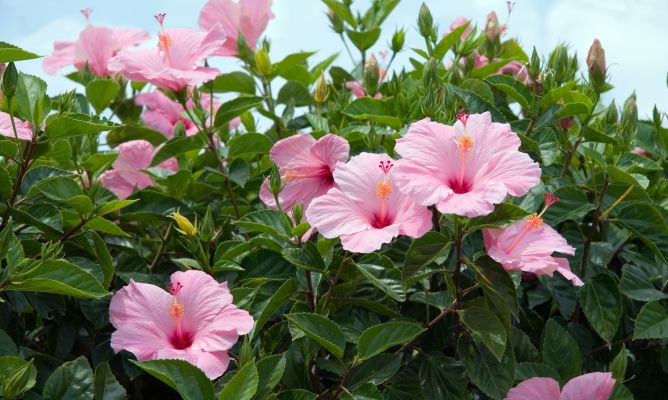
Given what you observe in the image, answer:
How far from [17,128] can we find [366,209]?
862 millimetres

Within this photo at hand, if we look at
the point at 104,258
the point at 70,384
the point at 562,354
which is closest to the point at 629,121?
the point at 562,354

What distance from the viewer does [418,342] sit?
2037 millimetres

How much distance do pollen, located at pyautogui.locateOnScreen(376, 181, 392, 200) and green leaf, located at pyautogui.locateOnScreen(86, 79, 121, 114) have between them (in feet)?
4.20

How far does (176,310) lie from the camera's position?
195cm

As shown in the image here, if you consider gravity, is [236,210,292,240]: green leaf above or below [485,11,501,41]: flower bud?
below

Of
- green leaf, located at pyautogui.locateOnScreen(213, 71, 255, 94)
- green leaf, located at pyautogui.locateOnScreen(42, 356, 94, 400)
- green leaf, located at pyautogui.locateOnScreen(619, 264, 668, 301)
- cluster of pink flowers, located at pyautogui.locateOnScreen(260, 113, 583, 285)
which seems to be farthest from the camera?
green leaf, located at pyautogui.locateOnScreen(213, 71, 255, 94)

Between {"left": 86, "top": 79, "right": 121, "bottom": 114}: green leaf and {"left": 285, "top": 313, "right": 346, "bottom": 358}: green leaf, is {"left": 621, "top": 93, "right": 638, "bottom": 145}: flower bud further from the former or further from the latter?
{"left": 86, "top": 79, "right": 121, "bottom": 114}: green leaf

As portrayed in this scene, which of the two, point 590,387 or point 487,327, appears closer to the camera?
point 487,327

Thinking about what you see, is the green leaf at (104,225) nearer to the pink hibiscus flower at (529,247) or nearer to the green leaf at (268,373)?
the green leaf at (268,373)

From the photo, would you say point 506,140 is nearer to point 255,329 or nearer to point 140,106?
point 255,329

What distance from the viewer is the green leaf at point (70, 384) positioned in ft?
6.07

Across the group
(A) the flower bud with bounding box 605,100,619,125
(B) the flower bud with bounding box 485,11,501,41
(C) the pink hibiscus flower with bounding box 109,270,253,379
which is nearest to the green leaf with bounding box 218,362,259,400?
(C) the pink hibiscus flower with bounding box 109,270,253,379

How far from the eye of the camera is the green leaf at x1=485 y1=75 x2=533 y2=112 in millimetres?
2328

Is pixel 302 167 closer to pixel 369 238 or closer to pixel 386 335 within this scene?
pixel 369 238
